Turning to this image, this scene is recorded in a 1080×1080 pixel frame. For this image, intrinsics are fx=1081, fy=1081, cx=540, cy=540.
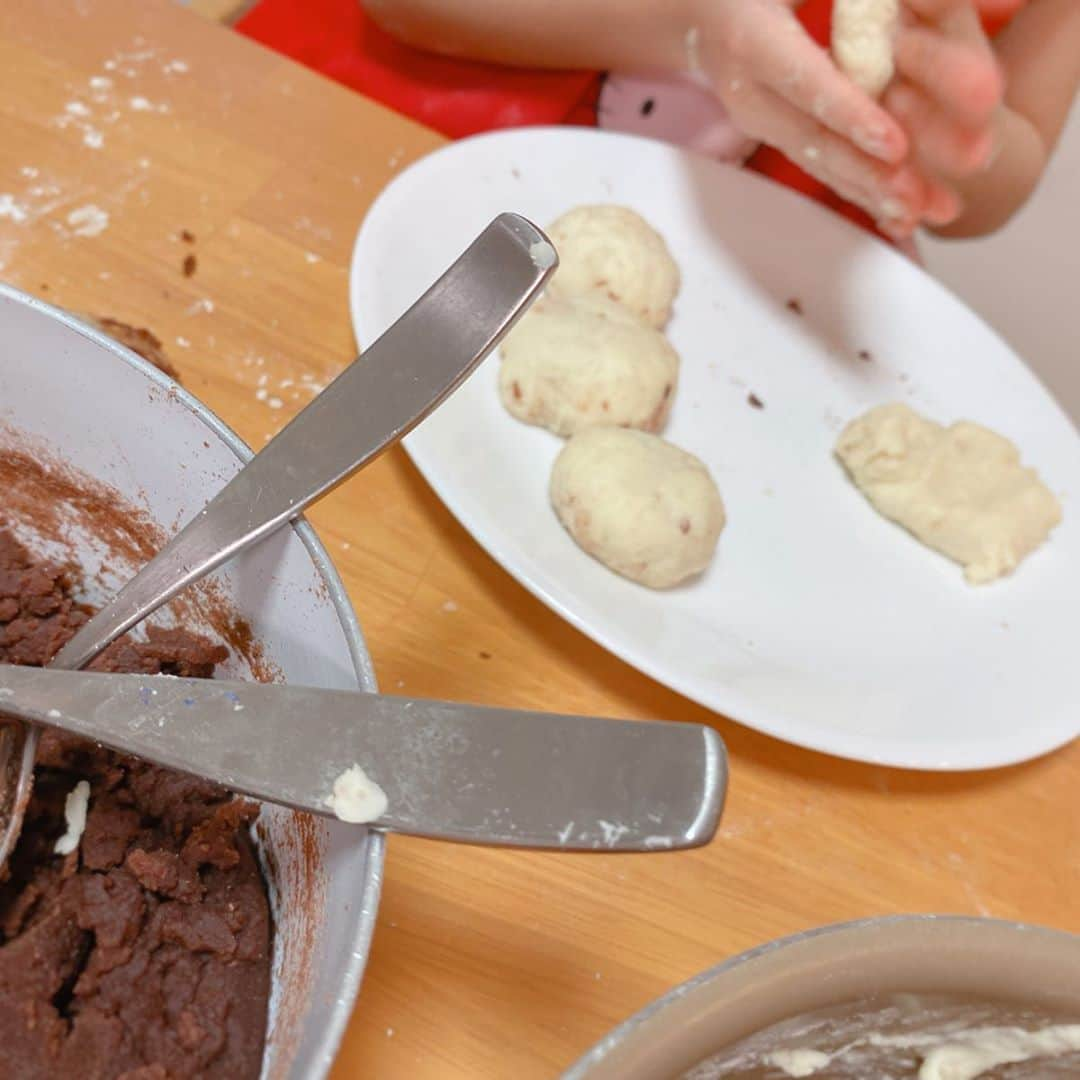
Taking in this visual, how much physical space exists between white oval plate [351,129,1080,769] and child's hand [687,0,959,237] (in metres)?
A: 0.11

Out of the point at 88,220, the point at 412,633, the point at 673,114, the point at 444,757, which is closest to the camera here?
the point at 444,757

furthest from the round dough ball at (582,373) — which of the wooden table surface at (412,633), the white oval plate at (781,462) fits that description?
the wooden table surface at (412,633)

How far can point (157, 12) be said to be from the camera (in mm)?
896

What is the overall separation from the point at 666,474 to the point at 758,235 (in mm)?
340

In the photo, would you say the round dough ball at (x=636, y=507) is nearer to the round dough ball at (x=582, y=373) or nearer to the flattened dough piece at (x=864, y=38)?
the round dough ball at (x=582, y=373)

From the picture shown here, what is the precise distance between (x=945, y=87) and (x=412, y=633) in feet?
1.92

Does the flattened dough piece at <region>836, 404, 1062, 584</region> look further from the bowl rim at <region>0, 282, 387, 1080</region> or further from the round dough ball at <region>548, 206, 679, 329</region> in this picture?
the bowl rim at <region>0, 282, 387, 1080</region>

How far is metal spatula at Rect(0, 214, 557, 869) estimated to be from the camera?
388 mm

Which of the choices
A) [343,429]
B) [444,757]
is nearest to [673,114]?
[343,429]

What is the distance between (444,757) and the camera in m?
0.34

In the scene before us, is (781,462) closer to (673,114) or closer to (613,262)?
(613,262)

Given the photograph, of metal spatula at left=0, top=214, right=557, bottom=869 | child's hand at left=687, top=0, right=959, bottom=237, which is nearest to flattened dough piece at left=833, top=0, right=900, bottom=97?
child's hand at left=687, top=0, right=959, bottom=237

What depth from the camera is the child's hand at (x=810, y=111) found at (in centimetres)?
77

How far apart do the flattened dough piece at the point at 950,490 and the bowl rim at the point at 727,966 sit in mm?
439
